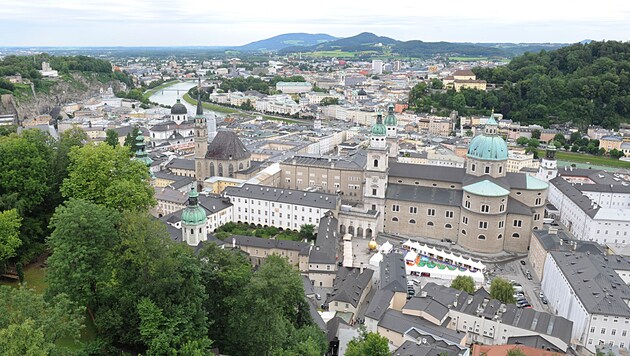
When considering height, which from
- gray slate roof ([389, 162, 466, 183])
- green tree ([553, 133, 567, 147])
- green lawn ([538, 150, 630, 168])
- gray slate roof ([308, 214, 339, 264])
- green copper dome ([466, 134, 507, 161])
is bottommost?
green lawn ([538, 150, 630, 168])

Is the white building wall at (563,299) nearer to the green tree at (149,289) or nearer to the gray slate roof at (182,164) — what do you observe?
the green tree at (149,289)

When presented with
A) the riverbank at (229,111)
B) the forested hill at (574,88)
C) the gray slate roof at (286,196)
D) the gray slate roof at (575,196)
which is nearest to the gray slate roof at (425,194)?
the gray slate roof at (286,196)

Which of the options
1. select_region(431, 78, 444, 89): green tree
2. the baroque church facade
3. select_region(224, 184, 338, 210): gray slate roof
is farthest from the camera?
select_region(431, 78, 444, 89): green tree

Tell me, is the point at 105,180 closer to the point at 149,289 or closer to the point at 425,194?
the point at 149,289

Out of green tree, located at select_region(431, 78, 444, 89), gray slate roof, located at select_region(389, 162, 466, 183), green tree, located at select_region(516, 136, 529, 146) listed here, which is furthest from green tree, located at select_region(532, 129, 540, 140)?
gray slate roof, located at select_region(389, 162, 466, 183)

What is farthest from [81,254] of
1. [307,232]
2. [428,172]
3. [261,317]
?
[428,172]

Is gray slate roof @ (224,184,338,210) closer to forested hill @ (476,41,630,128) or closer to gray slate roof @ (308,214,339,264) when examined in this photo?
gray slate roof @ (308,214,339,264)

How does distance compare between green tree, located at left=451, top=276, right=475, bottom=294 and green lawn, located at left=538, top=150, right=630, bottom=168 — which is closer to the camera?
green tree, located at left=451, top=276, right=475, bottom=294
